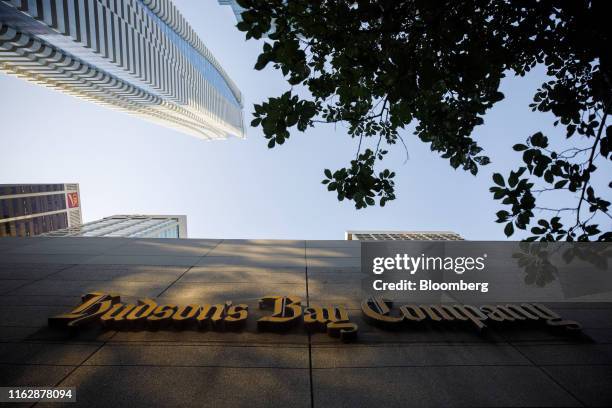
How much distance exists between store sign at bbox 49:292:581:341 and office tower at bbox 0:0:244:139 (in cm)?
3266

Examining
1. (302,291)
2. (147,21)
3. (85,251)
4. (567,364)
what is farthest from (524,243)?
(147,21)

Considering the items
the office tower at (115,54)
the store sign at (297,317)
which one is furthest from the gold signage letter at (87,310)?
the office tower at (115,54)

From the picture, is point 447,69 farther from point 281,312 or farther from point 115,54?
point 115,54

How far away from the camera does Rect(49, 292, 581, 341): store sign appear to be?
21.9 ft

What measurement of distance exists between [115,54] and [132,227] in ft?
186

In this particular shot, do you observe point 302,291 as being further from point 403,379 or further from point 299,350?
point 403,379

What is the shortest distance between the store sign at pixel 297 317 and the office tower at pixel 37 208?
9240 centimetres

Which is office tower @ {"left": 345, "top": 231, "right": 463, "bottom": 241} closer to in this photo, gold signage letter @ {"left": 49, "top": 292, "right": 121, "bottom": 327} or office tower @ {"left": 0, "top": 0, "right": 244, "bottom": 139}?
office tower @ {"left": 0, "top": 0, "right": 244, "bottom": 139}

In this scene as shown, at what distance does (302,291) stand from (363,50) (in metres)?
6.13

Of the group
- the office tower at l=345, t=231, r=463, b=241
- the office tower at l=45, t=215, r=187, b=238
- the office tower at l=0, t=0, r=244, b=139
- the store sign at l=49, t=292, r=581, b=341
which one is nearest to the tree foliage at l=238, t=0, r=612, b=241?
the store sign at l=49, t=292, r=581, b=341

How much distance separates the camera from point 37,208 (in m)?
89.4

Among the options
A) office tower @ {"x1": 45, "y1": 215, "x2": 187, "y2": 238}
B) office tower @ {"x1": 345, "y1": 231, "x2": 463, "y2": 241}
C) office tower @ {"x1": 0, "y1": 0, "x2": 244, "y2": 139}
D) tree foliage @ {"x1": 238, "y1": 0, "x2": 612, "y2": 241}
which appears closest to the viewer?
tree foliage @ {"x1": 238, "y1": 0, "x2": 612, "y2": 241}

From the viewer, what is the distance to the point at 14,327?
22.6ft

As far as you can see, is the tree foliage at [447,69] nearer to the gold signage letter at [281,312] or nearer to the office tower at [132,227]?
the gold signage letter at [281,312]
